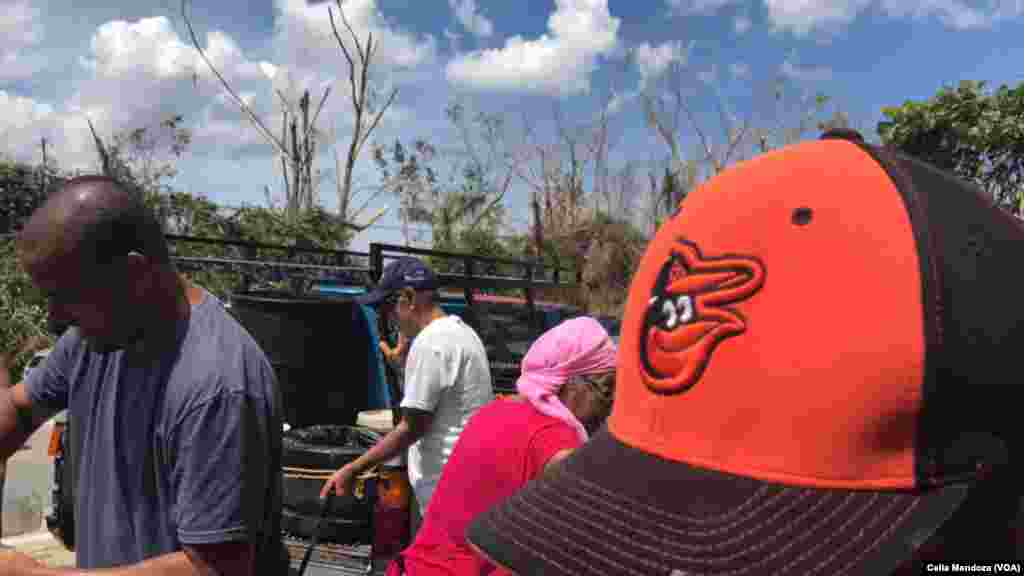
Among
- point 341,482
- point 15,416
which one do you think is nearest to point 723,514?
point 15,416

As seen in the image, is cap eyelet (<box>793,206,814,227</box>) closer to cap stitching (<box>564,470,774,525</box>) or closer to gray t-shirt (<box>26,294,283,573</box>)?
cap stitching (<box>564,470,774,525</box>)

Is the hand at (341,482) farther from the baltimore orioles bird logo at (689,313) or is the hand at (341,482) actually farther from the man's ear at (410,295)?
the baltimore orioles bird logo at (689,313)

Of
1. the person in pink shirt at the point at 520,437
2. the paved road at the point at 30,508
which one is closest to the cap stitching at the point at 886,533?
the person in pink shirt at the point at 520,437

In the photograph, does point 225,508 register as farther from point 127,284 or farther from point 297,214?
point 297,214

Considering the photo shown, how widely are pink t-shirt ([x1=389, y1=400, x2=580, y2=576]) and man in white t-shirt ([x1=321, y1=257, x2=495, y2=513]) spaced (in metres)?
0.92

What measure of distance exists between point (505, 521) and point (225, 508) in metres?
1.07

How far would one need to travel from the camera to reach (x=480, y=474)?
235cm

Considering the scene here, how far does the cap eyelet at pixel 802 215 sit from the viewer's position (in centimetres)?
74

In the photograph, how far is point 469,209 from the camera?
2834 cm

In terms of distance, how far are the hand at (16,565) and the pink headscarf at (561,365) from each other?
1.38 metres

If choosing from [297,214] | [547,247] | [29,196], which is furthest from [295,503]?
[547,247]

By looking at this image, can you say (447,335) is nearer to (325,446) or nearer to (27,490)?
(325,446)

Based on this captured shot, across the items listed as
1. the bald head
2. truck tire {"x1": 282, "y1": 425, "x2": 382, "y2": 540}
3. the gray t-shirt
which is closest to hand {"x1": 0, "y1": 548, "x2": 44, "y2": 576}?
the gray t-shirt

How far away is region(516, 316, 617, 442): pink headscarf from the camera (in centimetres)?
247
